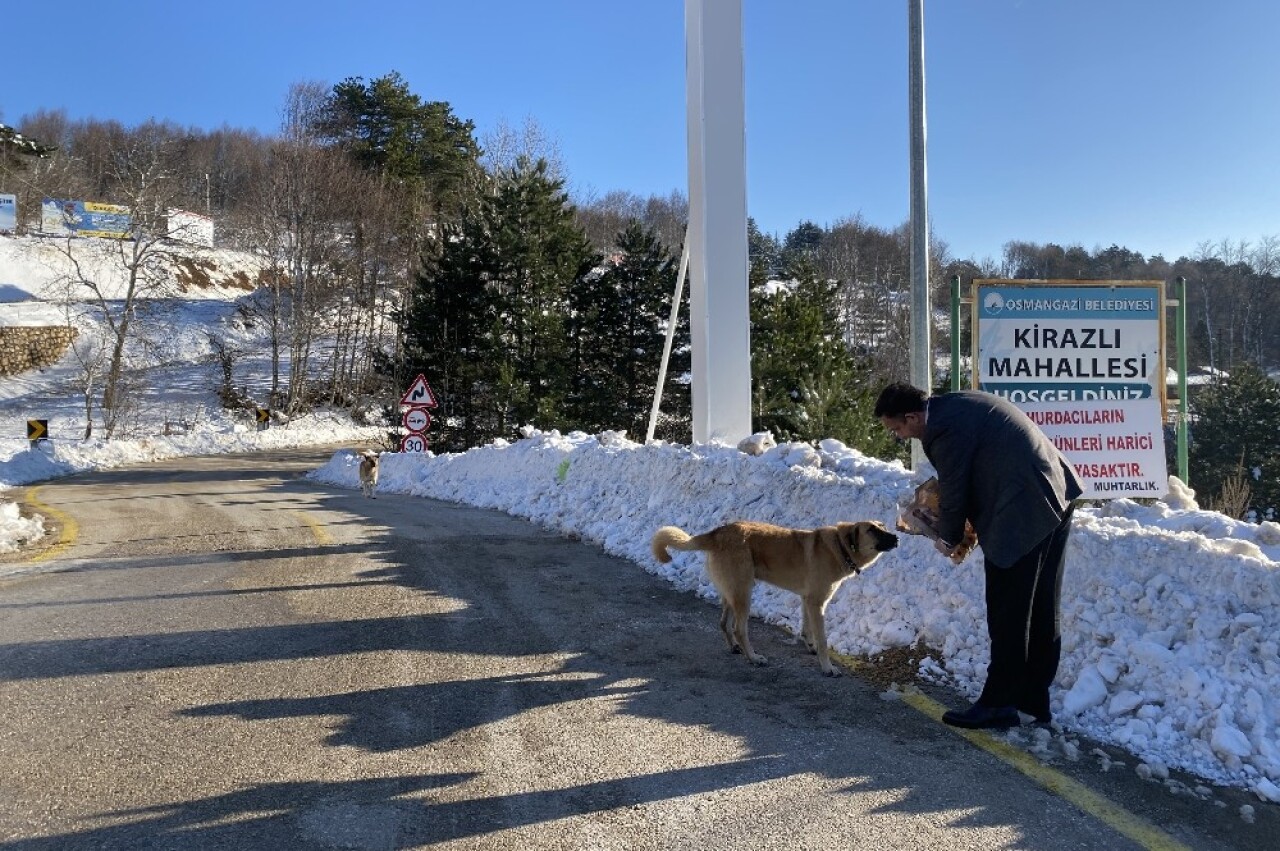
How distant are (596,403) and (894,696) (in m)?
29.5

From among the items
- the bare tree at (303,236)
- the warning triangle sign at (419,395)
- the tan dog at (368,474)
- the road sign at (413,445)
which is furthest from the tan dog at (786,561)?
the bare tree at (303,236)

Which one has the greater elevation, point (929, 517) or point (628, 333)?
point (628, 333)

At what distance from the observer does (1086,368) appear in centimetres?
810

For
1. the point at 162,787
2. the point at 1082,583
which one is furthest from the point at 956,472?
the point at 162,787

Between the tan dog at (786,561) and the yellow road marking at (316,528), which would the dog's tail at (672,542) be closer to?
the tan dog at (786,561)

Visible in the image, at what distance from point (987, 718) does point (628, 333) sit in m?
31.6

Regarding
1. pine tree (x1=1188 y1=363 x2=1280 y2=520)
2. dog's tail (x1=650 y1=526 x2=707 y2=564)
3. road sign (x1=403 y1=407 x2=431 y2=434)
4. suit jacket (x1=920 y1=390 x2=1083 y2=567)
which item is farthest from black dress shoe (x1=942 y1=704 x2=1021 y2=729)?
pine tree (x1=1188 y1=363 x2=1280 y2=520)

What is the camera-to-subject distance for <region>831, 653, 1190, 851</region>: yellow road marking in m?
3.41

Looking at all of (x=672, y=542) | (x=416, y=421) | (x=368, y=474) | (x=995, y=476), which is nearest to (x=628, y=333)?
(x=416, y=421)

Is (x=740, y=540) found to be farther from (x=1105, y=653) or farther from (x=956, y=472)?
(x=1105, y=653)

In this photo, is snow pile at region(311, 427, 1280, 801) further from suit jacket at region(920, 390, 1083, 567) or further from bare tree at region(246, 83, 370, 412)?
bare tree at region(246, 83, 370, 412)

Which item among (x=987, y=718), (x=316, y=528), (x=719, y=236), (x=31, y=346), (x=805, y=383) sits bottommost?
(x=316, y=528)

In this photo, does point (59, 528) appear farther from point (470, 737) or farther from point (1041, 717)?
point (1041, 717)

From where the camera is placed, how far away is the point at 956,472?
4645mm
